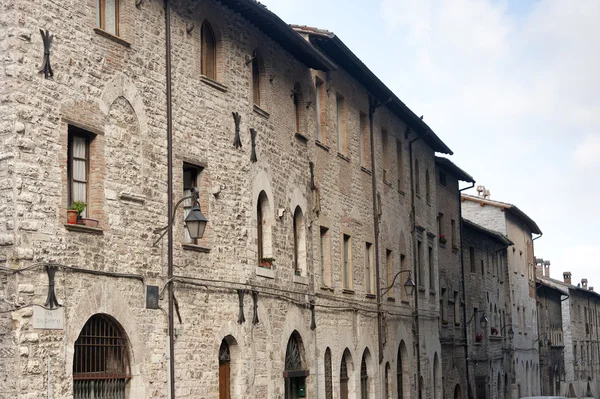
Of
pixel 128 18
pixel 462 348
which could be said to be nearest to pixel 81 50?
pixel 128 18

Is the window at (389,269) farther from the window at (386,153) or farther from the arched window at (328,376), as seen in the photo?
the arched window at (328,376)

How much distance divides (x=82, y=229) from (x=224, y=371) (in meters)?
5.25

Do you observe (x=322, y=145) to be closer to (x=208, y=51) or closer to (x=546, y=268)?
(x=208, y=51)

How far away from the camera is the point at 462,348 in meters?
39.2

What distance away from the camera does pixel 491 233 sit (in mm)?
44781

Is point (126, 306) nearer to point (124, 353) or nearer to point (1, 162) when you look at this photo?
point (124, 353)

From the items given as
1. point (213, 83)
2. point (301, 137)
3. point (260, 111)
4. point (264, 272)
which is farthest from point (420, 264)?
point (213, 83)

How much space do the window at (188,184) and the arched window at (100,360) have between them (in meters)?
2.71

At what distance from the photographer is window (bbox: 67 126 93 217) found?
14.0m

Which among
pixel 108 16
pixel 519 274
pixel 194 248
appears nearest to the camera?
pixel 108 16

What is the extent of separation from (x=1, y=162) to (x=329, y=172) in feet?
40.1

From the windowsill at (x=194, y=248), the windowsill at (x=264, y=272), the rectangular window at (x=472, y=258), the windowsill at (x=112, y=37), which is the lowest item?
the windowsill at (x=264, y=272)

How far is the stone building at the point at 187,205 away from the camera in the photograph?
1302cm

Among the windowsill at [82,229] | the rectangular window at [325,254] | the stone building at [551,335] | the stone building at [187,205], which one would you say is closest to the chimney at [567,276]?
the stone building at [551,335]
